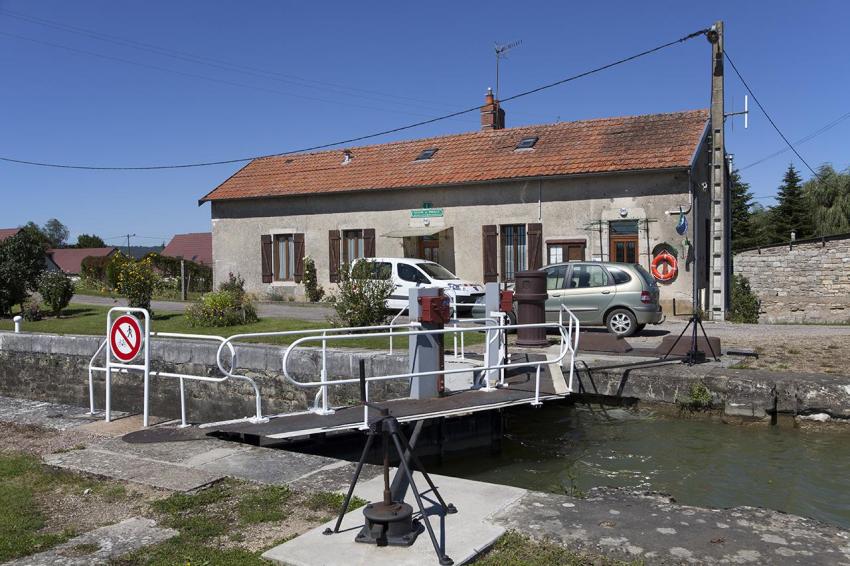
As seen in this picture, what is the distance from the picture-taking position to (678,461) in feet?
26.1

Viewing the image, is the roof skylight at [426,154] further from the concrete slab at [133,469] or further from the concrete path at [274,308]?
the concrete slab at [133,469]

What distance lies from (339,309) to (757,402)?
763cm

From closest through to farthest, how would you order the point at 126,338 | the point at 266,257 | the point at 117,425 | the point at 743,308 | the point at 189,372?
1. the point at 117,425
2. the point at 126,338
3. the point at 189,372
4. the point at 743,308
5. the point at 266,257

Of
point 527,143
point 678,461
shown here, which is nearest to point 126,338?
point 678,461

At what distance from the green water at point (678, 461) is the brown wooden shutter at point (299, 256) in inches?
590

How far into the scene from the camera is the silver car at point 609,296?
13.4m

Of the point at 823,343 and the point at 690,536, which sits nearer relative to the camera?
the point at 690,536

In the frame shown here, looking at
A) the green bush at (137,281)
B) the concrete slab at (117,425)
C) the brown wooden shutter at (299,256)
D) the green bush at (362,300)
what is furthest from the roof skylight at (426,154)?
the concrete slab at (117,425)

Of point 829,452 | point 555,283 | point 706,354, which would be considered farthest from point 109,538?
point 555,283

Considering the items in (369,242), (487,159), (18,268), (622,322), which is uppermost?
(487,159)

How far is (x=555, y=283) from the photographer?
14.3 meters

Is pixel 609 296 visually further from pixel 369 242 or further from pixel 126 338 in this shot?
pixel 369 242

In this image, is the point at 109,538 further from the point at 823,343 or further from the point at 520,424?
the point at 823,343

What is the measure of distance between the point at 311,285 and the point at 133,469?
17.7m
